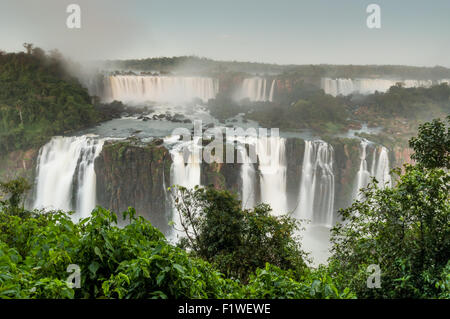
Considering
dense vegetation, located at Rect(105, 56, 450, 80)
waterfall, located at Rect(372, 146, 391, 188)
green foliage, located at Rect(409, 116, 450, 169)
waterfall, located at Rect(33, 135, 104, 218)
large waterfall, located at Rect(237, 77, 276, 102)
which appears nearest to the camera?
green foliage, located at Rect(409, 116, 450, 169)

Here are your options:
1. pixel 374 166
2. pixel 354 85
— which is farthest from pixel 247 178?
pixel 354 85

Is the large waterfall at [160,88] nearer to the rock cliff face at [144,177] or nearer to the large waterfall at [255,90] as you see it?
the large waterfall at [255,90]

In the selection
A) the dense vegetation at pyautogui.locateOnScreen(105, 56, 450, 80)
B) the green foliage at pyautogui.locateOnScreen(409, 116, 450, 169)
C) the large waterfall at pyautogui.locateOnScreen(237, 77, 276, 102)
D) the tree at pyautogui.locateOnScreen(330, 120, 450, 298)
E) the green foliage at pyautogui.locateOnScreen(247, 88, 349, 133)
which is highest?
the dense vegetation at pyautogui.locateOnScreen(105, 56, 450, 80)

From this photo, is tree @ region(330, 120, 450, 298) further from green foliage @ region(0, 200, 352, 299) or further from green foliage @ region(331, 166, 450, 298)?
green foliage @ region(0, 200, 352, 299)

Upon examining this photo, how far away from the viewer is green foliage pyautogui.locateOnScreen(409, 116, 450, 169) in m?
4.91

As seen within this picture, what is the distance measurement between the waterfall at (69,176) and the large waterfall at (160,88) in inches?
353

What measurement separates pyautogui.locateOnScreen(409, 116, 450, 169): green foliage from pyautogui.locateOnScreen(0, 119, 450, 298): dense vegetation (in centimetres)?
1

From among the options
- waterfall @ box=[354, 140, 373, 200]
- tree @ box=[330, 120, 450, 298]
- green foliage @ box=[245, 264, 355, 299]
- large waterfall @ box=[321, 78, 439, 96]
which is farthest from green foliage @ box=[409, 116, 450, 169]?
large waterfall @ box=[321, 78, 439, 96]

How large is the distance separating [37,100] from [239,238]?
21751mm

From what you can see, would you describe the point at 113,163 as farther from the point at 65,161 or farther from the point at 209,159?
the point at 209,159

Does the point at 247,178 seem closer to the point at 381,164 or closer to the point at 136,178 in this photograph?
the point at 136,178

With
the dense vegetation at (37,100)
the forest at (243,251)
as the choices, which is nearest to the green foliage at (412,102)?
the forest at (243,251)

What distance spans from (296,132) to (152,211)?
1012cm
